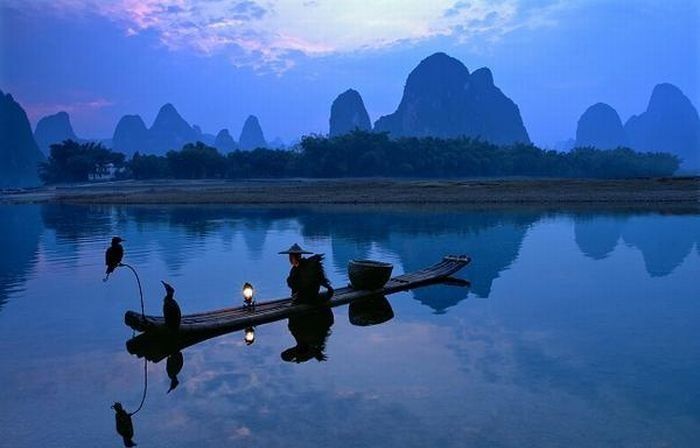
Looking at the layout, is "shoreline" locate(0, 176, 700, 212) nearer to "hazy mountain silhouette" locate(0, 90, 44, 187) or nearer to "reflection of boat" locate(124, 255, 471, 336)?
"reflection of boat" locate(124, 255, 471, 336)

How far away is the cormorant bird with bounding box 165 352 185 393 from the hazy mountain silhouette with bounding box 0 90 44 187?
539ft

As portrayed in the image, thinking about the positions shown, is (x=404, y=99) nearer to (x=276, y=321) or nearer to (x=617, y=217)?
(x=617, y=217)

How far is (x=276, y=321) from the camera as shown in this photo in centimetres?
1185

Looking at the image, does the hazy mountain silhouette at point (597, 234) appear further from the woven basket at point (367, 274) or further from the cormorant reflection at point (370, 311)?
the cormorant reflection at point (370, 311)

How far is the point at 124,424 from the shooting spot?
7.18 metres

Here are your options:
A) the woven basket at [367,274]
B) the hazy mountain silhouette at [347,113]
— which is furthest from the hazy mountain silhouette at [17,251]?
the hazy mountain silhouette at [347,113]

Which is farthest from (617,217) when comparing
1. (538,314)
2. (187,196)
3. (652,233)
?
(187,196)

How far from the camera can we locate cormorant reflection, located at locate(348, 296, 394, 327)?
12.0m

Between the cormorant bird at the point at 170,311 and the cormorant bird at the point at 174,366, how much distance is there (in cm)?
45

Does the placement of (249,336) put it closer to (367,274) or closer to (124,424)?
(367,274)

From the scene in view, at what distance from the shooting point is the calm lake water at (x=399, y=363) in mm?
6777

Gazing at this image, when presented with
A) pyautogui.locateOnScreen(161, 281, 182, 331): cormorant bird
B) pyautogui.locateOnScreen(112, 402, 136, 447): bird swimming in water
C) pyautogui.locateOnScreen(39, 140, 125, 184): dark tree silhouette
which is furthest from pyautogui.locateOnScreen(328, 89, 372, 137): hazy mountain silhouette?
pyautogui.locateOnScreen(112, 402, 136, 447): bird swimming in water

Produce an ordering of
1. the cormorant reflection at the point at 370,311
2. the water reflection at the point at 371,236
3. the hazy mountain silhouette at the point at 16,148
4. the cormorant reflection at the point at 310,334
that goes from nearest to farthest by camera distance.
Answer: the cormorant reflection at the point at 310,334, the cormorant reflection at the point at 370,311, the water reflection at the point at 371,236, the hazy mountain silhouette at the point at 16,148

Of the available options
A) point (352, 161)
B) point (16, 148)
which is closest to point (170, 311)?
point (352, 161)
